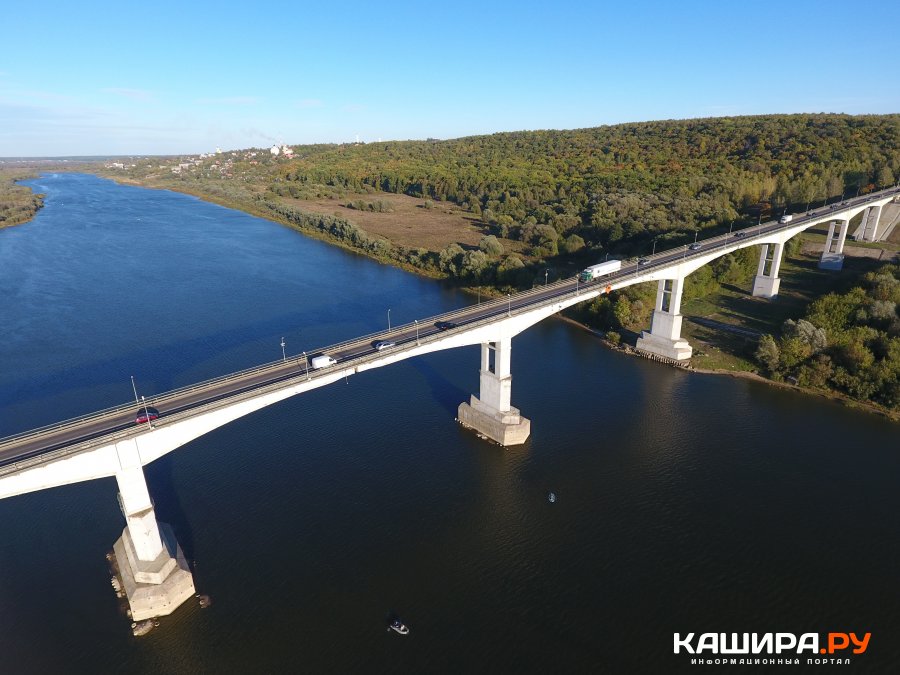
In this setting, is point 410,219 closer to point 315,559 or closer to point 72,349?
point 72,349

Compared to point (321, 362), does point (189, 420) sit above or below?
below

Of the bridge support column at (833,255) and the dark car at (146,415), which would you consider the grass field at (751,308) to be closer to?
the bridge support column at (833,255)

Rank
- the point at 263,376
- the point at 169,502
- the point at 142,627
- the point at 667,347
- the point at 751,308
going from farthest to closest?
the point at 751,308 → the point at 667,347 → the point at 169,502 → the point at 263,376 → the point at 142,627

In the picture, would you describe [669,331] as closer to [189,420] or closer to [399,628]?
[399,628]

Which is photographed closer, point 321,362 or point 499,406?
point 321,362

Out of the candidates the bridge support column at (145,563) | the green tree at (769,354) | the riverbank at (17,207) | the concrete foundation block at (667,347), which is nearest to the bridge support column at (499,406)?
the concrete foundation block at (667,347)

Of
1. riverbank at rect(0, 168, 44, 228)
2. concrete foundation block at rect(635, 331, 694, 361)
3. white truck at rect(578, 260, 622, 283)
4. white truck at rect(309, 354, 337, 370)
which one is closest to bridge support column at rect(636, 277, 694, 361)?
concrete foundation block at rect(635, 331, 694, 361)

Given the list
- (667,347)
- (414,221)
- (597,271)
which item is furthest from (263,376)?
(414,221)

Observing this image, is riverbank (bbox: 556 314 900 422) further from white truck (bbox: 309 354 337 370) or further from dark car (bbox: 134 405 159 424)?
dark car (bbox: 134 405 159 424)

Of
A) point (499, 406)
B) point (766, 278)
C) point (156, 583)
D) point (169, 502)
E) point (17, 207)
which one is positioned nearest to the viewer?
point (156, 583)
